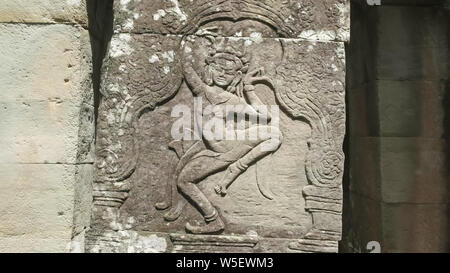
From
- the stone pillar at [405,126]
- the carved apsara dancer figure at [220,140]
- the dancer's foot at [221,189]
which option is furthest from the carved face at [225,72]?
the stone pillar at [405,126]

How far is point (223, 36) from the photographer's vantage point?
252cm

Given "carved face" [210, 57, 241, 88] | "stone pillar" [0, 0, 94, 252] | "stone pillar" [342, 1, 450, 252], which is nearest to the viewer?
"stone pillar" [0, 0, 94, 252]

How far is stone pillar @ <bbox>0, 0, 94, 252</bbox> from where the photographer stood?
2.35 m

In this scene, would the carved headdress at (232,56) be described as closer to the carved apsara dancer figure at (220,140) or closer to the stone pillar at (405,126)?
the carved apsara dancer figure at (220,140)

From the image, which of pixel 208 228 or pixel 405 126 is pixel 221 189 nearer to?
pixel 208 228

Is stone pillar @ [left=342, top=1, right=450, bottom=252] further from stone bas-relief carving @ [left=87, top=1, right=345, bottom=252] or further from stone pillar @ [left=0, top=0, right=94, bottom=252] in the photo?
stone pillar @ [left=0, top=0, right=94, bottom=252]

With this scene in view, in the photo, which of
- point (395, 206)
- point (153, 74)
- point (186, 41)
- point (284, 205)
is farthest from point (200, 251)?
point (395, 206)

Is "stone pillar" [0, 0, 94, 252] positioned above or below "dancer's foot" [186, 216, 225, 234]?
above

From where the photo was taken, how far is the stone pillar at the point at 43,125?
2.35 metres

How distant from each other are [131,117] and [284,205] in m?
1.17

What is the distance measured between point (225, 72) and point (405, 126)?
6.31ft

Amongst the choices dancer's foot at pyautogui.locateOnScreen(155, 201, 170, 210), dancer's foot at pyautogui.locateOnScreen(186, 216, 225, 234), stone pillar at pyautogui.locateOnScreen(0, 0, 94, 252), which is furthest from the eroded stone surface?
dancer's foot at pyautogui.locateOnScreen(186, 216, 225, 234)

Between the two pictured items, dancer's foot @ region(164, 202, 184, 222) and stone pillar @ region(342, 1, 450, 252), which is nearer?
dancer's foot @ region(164, 202, 184, 222)

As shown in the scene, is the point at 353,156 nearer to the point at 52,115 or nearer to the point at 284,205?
the point at 284,205
